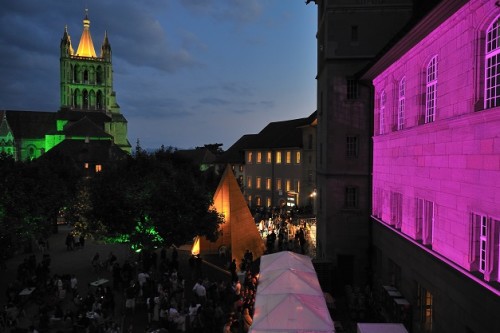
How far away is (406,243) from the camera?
17.9 metres

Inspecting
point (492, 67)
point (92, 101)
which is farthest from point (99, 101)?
point (492, 67)

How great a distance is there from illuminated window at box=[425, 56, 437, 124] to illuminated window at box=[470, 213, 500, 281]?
4842 millimetres

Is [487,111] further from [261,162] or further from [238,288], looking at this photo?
[261,162]

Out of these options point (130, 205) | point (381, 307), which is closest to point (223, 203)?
point (130, 205)

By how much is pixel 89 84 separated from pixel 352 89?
114066 mm

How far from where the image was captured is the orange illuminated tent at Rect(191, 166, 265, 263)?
28938 millimetres

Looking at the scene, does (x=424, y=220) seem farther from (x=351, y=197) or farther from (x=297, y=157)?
(x=297, y=157)

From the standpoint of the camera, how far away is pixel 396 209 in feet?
67.5

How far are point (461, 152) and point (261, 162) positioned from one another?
52418mm

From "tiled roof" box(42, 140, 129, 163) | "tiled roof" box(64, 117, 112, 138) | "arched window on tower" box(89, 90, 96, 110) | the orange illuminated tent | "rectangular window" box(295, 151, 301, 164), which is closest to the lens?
the orange illuminated tent

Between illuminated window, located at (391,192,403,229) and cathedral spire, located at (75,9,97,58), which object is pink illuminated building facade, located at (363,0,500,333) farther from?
cathedral spire, located at (75,9,97,58)

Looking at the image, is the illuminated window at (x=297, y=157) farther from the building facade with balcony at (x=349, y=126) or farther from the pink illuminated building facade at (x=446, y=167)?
the pink illuminated building facade at (x=446, y=167)

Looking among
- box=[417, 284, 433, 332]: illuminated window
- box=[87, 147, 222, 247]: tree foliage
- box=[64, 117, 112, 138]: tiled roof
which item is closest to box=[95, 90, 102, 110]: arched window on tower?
box=[64, 117, 112, 138]: tiled roof

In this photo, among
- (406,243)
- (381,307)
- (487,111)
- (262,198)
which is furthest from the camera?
(262,198)
